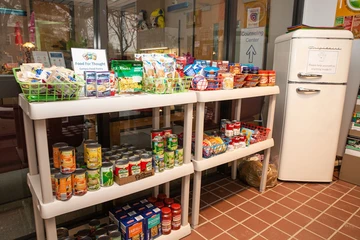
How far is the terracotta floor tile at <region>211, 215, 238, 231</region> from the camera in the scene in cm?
207

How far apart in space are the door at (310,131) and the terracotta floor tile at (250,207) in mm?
650

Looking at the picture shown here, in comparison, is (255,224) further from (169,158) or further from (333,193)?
(333,193)

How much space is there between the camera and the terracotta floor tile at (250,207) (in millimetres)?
2298

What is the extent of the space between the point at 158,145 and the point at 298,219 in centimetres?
138

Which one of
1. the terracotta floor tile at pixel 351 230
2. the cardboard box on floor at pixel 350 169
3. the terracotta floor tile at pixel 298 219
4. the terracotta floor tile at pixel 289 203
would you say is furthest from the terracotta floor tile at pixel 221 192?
the cardboard box on floor at pixel 350 169

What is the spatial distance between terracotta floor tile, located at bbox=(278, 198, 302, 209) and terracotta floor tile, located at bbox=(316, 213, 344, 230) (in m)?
0.22

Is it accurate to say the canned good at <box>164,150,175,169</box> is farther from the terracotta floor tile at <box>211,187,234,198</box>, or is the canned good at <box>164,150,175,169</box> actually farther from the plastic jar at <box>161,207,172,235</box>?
the terracotta floor tile at <box>211,187,234,198</box>

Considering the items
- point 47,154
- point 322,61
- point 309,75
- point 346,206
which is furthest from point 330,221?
point 47,154

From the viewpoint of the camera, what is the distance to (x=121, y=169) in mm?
1528

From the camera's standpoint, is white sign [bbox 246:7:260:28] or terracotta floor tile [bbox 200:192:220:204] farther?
white sign [bbox 246:7:260:28]

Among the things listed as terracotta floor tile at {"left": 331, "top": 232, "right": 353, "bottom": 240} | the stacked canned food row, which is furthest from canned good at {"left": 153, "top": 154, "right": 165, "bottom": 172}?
terracotta floor tile at {"left": 331, "top": 232, "right": 353, "bottom": 240}

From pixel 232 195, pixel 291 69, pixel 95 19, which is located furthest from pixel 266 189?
pixel 95 19

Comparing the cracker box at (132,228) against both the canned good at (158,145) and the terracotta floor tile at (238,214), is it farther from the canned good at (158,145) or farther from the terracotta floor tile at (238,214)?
the terracotta floor tile at (238,214)

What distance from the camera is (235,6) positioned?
259 cm
